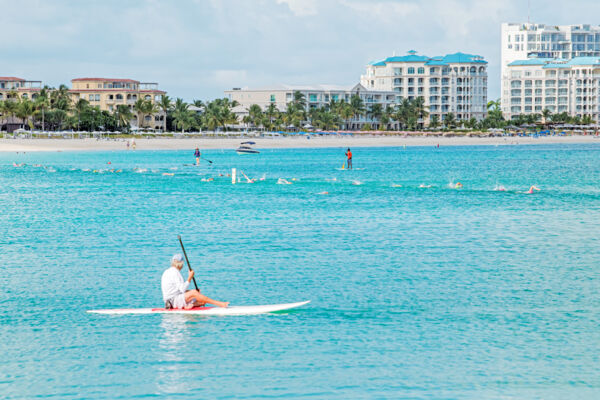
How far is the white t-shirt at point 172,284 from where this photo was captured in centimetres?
1714

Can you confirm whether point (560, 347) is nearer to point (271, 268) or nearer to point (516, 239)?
point (271, 268)

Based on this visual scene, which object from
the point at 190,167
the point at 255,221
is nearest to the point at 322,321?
the point at 255,221

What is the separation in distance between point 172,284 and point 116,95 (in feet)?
585

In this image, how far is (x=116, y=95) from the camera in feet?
622

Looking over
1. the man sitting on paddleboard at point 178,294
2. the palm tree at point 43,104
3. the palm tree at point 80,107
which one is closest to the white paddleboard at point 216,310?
the man sitting on paddleboard at point 178,294

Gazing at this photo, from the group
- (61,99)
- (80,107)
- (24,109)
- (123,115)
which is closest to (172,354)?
(24,109)

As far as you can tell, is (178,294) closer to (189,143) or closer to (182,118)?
(189,143)

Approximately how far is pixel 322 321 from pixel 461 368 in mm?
4074

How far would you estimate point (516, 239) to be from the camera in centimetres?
3086

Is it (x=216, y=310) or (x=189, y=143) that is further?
(x=189, y=143)

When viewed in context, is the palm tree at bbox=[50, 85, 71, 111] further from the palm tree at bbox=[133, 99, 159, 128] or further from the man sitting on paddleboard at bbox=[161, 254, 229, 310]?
the man sitting on paddleboard at bbox=[161, 254, 229, 310]

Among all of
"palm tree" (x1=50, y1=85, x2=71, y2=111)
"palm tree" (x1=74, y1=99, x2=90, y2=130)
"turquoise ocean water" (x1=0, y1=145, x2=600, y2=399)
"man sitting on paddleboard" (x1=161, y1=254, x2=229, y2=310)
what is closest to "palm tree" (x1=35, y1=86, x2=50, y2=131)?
"palm tree" (x1=50, y1=85, x2=71, y2=111)

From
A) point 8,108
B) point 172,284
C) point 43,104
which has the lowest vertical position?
point 172,284

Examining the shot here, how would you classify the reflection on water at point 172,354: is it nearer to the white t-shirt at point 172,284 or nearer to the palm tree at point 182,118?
the white t-shirt at point 172,284
